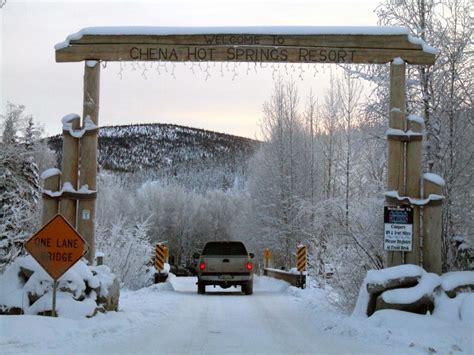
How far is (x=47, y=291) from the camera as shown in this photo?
443 inches

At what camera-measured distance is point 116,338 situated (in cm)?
973

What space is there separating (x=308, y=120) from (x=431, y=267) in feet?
92.5

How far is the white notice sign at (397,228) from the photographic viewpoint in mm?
11672

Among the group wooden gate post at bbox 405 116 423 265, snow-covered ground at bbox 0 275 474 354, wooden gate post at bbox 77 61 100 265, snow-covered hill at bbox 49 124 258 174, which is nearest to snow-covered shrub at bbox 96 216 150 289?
snow-covered ground at bbox 0 275 474 354

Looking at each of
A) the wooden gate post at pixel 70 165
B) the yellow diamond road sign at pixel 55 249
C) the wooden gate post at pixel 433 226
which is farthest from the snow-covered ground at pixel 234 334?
the wooden gate post at pixel 70 165

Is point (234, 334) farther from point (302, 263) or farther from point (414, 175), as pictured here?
point (302, 263)

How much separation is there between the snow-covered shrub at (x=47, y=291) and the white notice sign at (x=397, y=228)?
567 centimetres

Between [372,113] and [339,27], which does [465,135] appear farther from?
[339,27]

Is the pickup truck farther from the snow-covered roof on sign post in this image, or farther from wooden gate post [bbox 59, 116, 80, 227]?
the snow-covered roof on sign post

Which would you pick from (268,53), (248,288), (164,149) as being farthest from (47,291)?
(164,149)

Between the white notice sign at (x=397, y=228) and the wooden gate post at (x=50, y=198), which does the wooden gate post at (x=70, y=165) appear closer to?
the wooden gate post at (x=50, y=198)

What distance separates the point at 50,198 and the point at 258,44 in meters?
5.32

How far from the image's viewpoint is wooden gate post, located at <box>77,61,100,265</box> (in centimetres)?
1267

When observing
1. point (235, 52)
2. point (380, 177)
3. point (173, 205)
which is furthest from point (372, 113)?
point (173, 205)
